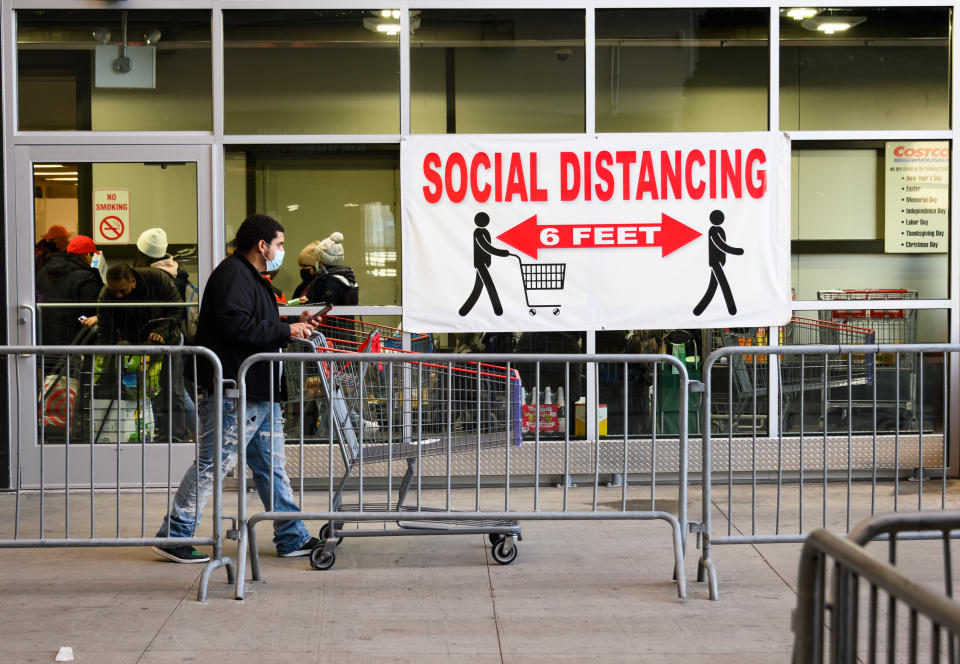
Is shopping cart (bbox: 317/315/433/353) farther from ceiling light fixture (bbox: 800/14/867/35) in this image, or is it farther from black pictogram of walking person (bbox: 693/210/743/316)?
ceiling light fixture (bbox: 800/14/867/35)

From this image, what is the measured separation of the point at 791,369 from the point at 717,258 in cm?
104

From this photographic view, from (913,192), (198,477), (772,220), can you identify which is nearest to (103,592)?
(198,477)

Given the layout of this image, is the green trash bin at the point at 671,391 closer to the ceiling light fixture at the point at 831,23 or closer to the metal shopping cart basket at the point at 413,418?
the metal shopping cart basket at the point at 413,418

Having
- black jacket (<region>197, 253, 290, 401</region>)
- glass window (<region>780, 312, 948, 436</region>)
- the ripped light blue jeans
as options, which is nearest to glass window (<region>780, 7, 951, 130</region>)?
glass window (<region>780, 312, 948, 436</region>)

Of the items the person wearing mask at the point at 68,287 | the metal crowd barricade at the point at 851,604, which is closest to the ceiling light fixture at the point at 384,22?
the person wearing mask at the point at 68,287

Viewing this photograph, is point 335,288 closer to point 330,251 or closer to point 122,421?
point 330,251

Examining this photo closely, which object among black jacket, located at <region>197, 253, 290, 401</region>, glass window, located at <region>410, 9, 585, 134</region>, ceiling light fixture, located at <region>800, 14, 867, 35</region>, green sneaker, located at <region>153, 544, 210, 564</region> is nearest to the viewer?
black jacket, located at <region>197, 253, 290, 401</region>

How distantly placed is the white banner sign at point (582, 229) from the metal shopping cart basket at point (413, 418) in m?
2.02

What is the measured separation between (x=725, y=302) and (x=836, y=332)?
0.96 m

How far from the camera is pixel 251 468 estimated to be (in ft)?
19.5

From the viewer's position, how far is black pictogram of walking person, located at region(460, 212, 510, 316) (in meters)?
7.90

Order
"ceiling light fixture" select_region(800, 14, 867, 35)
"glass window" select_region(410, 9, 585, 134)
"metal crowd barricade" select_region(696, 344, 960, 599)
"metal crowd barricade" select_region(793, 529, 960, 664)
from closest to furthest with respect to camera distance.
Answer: "metal crowd barricade" select_region(793, 529, 960, 664) → "metal crowd barricade" select_region(696, 344, 960, 599) → "glass window" select_region(410, 9, 585, 134) → "ceiling light fixture" select_region(800, 14, 867, 35)

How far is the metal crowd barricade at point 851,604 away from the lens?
229 cm

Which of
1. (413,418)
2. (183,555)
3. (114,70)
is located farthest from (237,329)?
(114,70)
